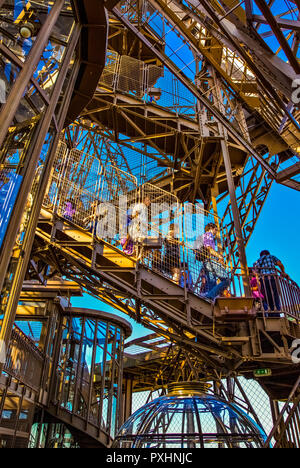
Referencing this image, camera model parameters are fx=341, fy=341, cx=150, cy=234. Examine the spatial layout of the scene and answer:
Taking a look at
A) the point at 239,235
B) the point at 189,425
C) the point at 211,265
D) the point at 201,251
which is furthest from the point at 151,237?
the point at 189,425

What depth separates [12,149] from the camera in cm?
349

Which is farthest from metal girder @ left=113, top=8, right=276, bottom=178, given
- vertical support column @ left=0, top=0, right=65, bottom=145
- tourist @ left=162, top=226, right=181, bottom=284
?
vertical support column @ left=0, top=0, right=65, bottom=145

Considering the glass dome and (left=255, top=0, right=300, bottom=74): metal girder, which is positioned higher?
(left=255, top=0, right=300, bottom=74): metal girder

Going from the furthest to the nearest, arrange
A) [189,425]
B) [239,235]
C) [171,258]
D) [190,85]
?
[190,85], [239,235], [171,258], [189,425]

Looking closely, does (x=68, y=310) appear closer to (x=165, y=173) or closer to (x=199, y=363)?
(x=199, y=363)

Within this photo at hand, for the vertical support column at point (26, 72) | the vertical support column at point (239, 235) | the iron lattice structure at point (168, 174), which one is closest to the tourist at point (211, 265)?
the iron lattice structure at point (168, 174)

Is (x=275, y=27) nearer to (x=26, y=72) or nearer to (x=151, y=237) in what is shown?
(x=26, y=72)

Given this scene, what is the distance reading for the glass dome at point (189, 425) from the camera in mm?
2531

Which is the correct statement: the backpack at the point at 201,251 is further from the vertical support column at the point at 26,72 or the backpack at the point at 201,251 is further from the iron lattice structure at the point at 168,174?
the vertical support column at the point at 26,72

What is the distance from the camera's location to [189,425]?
2.67 meters

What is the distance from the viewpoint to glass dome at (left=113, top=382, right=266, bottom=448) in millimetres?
2531

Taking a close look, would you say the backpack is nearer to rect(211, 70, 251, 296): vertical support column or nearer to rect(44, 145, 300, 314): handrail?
rect(44, 145, 300, 314): handrail
